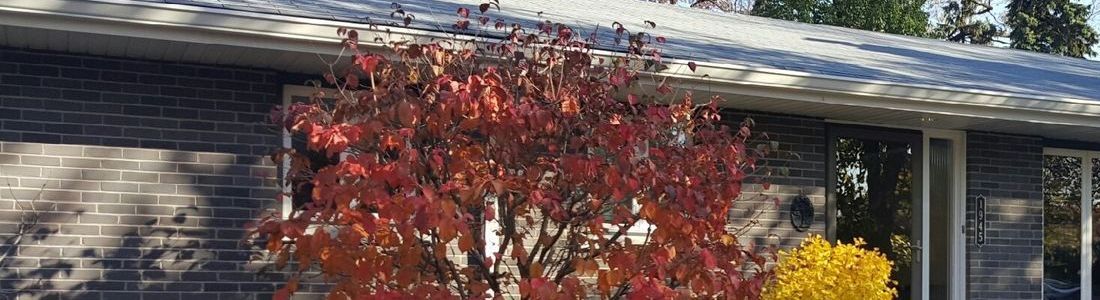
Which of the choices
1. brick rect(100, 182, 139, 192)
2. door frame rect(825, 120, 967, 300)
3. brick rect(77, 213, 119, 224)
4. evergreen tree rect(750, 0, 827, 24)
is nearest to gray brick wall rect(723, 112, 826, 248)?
door frame rect(825, 120, 967, 300)

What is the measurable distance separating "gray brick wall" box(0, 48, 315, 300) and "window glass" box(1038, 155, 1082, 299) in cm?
681

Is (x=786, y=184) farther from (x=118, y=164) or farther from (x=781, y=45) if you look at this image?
(x=118, y=164)

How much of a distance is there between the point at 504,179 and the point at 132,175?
2.93 m

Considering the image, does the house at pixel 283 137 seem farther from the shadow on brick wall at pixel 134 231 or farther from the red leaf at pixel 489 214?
the red leaf at pixel 489 214

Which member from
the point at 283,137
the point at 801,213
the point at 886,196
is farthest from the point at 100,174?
the point at 886,196

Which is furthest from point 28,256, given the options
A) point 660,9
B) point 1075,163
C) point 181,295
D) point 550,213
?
point 1075,163

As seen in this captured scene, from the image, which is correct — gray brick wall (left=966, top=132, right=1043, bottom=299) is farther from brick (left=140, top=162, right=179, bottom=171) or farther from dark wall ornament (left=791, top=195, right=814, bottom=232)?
brick (left=140, top=162, right=179, bottom=171)

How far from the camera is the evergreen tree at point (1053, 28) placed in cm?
2858

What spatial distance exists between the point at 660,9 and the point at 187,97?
6.33m

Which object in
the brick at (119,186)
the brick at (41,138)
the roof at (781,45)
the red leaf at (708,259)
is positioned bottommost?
the red leaf at (708,259)

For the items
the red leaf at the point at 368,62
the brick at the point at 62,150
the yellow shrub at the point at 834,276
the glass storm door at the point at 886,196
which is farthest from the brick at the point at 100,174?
the glass storm door at the point at 886,196

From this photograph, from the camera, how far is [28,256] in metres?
6.79

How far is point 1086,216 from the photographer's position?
11.2 metres

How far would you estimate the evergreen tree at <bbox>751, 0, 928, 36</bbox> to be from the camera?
71.1ft
